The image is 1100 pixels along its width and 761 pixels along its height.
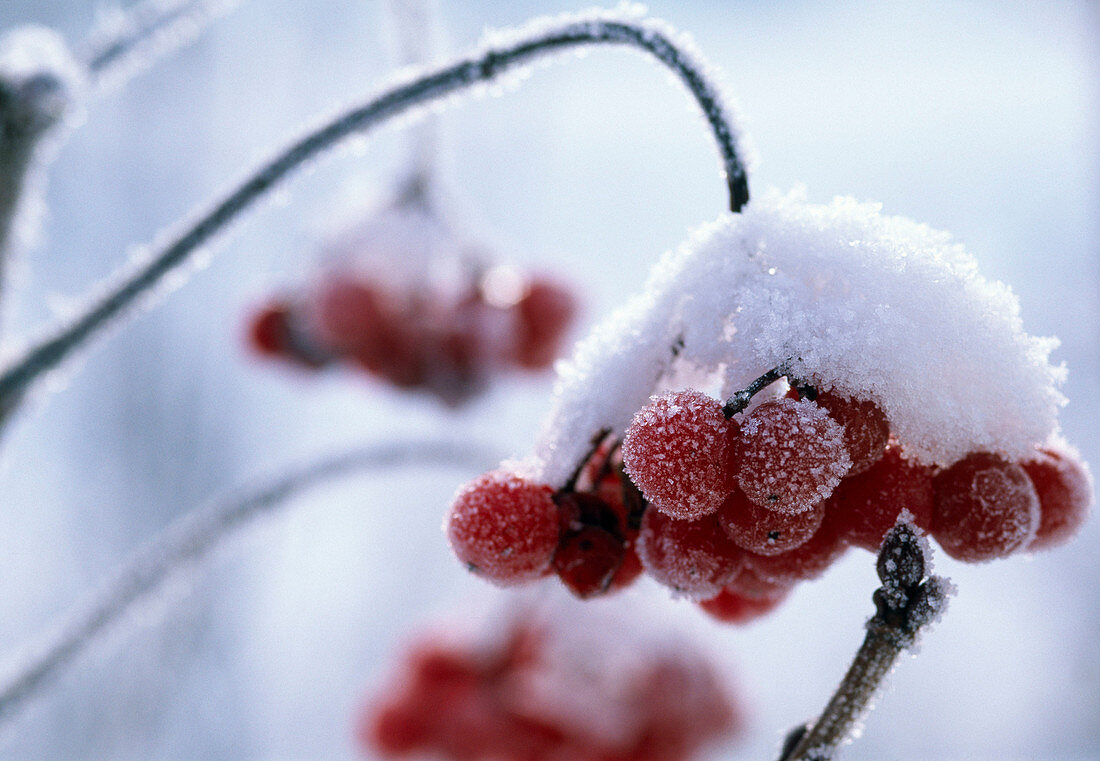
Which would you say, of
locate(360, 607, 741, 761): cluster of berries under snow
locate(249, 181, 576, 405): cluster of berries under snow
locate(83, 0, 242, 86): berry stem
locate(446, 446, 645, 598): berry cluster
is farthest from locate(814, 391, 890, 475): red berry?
locate(249, 181, 576, 405): cluster of berries under snow

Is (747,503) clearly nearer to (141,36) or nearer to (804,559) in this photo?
Answer: (804,559)

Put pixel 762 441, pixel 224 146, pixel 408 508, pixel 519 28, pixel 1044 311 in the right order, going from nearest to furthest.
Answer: pixel 762 441
pixel 519 28
pixel 1044 311
pixel 224 146
pixel 408 508

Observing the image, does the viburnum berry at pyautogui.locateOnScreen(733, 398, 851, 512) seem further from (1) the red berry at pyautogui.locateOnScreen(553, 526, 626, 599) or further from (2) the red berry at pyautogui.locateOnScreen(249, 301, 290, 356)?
(2) the red berry at pyautogui.locateOnScreen(249, 301, 290, 356)

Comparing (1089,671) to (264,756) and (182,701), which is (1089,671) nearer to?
(264,756)

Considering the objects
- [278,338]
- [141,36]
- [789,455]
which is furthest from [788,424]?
[278,338]

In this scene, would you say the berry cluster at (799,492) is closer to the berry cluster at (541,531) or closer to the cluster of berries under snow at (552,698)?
the berry cluster at (541,531)

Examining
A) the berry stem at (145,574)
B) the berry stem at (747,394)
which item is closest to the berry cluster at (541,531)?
the berry stem at (747,394)

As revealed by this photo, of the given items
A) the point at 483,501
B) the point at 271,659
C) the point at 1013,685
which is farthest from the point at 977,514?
the point at 1013,685
